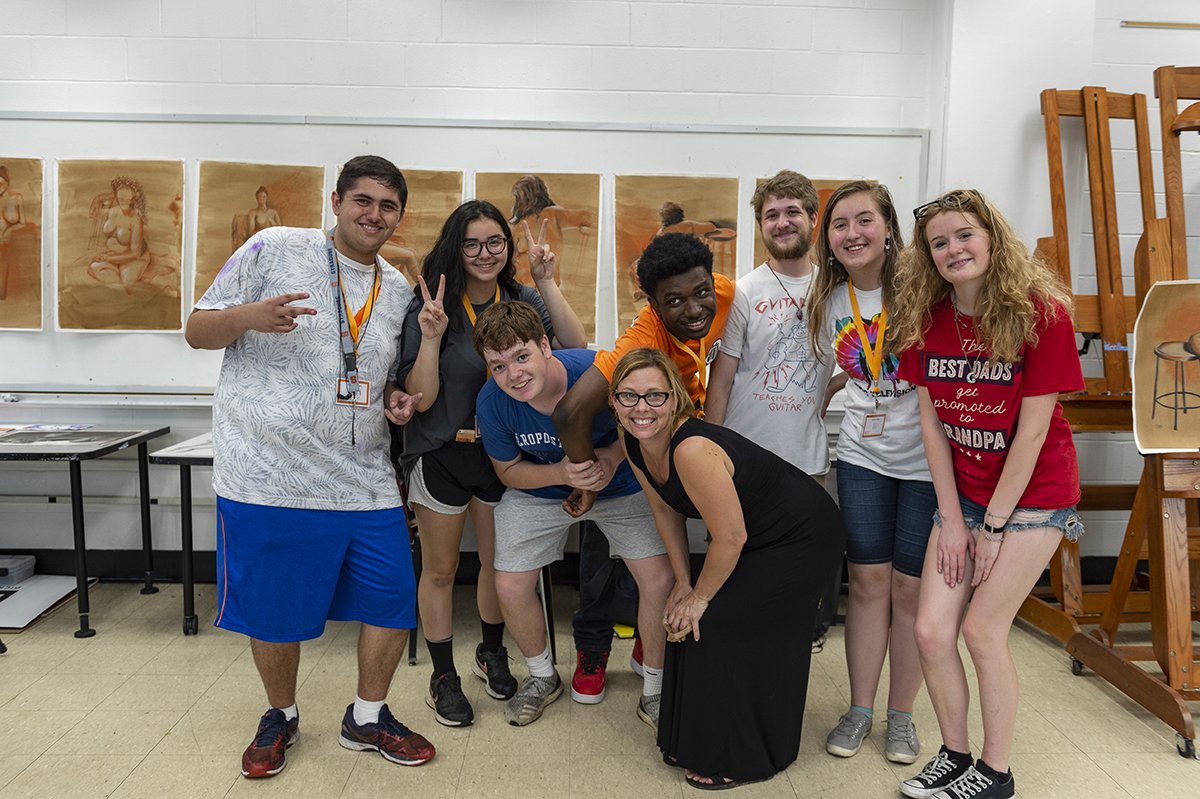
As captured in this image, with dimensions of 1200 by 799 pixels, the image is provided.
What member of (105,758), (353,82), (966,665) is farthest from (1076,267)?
(105,758)

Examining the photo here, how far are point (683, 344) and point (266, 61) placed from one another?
2.61 meters

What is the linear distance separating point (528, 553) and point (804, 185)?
1428 mm

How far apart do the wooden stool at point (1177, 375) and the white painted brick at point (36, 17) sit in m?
4.70

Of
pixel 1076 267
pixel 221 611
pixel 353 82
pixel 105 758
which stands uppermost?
pixel 353 82

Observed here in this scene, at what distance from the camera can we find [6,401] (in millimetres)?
3312

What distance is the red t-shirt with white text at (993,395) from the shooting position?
168cm

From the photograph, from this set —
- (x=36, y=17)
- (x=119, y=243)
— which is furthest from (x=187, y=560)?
(x=36, y=17)

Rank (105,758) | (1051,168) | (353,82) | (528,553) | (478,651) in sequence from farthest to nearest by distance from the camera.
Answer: (353,82), (1051,168), (478,651), (528,553), (105,758)

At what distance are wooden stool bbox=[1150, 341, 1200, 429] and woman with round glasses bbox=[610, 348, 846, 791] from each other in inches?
49.4

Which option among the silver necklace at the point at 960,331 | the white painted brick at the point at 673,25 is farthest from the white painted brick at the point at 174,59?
the silver necklace at the point at 960,331

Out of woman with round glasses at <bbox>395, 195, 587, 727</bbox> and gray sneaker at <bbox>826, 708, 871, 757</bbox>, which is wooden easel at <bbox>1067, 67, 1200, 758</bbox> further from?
woman with round glasses at <bbox>395, 195, 587, 727</bbox>

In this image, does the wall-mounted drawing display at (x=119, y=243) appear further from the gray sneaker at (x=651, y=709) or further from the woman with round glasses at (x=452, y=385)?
the gray sneaker at (x=651, y=709)

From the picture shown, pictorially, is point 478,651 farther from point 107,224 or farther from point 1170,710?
point 107,224

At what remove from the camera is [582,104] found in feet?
10.9
